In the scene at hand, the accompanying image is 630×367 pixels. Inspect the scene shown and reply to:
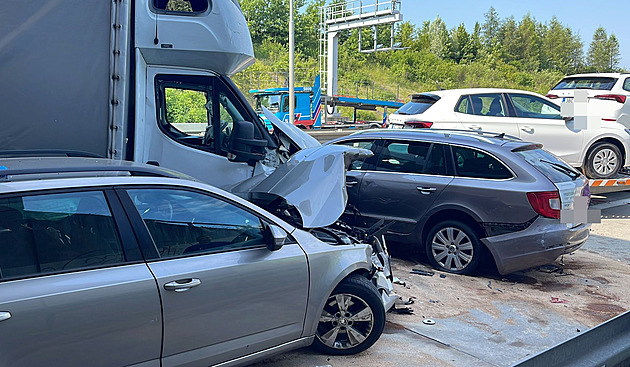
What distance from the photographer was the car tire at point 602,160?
34.0 feet

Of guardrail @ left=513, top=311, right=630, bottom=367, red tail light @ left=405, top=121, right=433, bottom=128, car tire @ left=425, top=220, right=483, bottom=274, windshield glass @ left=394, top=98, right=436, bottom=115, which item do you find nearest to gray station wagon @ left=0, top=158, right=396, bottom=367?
guardrail @ left=513, top=311, right=630, bottom=367

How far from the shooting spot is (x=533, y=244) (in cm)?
595

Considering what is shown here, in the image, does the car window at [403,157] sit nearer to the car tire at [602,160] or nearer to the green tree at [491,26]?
the car tire at [602,160]

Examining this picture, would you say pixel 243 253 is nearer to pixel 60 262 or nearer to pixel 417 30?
pixel 60 262

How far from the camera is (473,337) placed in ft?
→ 15.6

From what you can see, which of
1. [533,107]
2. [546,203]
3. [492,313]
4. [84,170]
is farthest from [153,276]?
[533,107]

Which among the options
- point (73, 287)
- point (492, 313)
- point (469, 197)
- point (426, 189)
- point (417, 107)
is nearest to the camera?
point (73, 287)

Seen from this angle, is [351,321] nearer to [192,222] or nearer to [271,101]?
[192,222]

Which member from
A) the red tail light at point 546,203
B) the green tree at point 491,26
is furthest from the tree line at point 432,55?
the red tail light at point 546,203

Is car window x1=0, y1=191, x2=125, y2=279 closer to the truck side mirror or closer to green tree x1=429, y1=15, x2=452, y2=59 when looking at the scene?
the truck side mirror

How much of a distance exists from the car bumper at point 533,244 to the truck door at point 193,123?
2818 mm

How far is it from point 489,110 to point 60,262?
890cm

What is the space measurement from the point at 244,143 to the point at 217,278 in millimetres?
2956

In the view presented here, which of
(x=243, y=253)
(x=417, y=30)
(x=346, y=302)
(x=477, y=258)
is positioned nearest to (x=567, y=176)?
(x=477, y=258)
